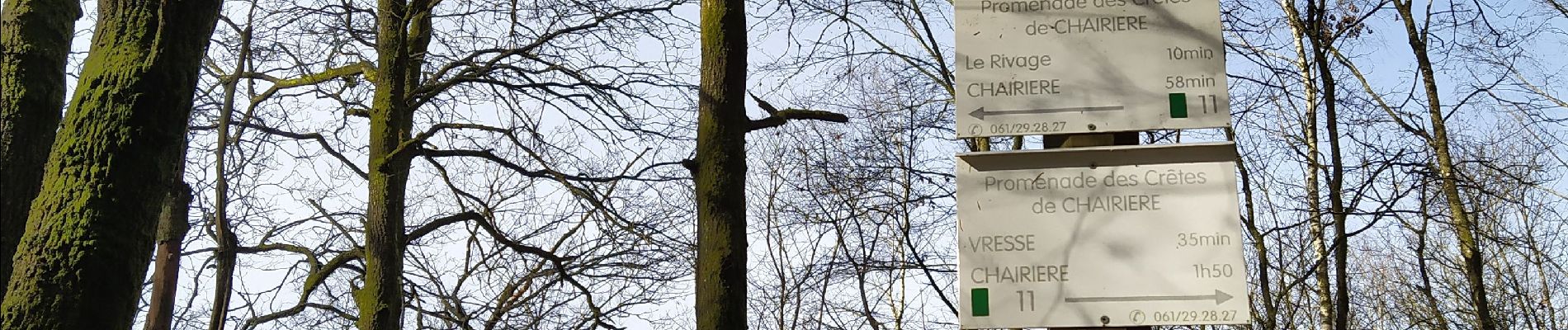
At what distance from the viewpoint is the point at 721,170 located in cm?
633

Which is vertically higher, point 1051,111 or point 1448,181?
point 1448,181

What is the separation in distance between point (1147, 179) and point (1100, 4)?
0.50 metres

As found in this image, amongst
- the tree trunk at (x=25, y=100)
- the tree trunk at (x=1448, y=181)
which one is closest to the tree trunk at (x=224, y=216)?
the tree trunk at (x=25, y=100)

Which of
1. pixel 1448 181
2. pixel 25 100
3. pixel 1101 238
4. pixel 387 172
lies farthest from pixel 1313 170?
pixel 25 100

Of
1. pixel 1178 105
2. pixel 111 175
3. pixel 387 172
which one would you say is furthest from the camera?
pixel 387 172

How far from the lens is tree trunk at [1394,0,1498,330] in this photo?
924cm

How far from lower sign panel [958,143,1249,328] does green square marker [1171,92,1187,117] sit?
3.7 inches

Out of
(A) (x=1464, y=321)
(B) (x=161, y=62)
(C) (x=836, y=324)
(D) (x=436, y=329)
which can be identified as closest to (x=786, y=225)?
(C) (x=836, y=324)

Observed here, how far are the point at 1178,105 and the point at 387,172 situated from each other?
20.8 feet

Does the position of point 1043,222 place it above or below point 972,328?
above

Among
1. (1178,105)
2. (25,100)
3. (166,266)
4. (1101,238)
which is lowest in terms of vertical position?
(1101,238)

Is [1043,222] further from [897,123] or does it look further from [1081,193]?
[897,123]

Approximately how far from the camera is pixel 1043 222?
3031mm

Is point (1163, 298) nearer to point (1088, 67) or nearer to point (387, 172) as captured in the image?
point (1088, 67)
